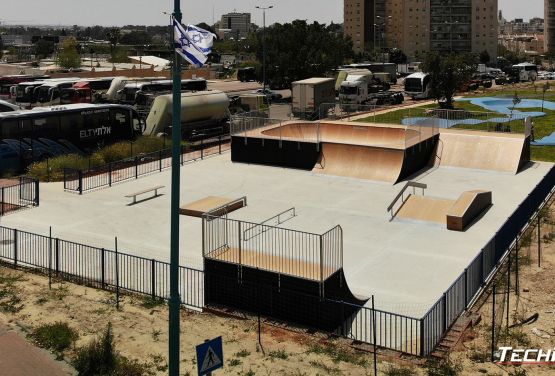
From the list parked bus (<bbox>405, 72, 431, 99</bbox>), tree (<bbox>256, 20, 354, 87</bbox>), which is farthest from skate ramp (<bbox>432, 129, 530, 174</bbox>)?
tree (<bbox>256, 20, 354, 87</bbox>)

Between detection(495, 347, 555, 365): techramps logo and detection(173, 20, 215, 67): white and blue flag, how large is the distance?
834 cm

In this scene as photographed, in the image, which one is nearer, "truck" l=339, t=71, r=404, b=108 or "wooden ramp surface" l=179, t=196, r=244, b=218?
"wooden ramp surface" l=179, t=196, r=244, b=218

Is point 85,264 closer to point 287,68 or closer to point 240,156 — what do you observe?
point 240,156

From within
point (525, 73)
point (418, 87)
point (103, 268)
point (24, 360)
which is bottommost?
point (24, 360)

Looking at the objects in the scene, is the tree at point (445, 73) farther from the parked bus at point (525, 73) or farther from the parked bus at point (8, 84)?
the parked bus at point (525, 73)

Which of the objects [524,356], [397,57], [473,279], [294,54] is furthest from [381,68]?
[524,356]

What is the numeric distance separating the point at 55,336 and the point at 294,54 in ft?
202

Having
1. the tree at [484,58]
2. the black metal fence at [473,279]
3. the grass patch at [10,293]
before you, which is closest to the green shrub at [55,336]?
the grass patch at [10,293]

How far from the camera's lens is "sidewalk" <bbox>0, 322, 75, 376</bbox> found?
13.5m

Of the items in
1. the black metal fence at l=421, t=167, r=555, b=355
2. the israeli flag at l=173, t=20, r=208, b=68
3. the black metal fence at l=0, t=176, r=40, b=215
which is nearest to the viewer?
the israeli flag at l=173, t=20, r=208, b=68

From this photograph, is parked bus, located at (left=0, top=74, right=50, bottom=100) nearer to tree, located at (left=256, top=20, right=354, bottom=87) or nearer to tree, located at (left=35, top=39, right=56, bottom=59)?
tree, located at (left=256, top=20, right=354, bottom=87)

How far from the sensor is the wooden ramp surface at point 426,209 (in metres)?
25.0

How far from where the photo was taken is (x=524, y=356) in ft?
45.6

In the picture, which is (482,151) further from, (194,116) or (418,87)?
(418,87)
